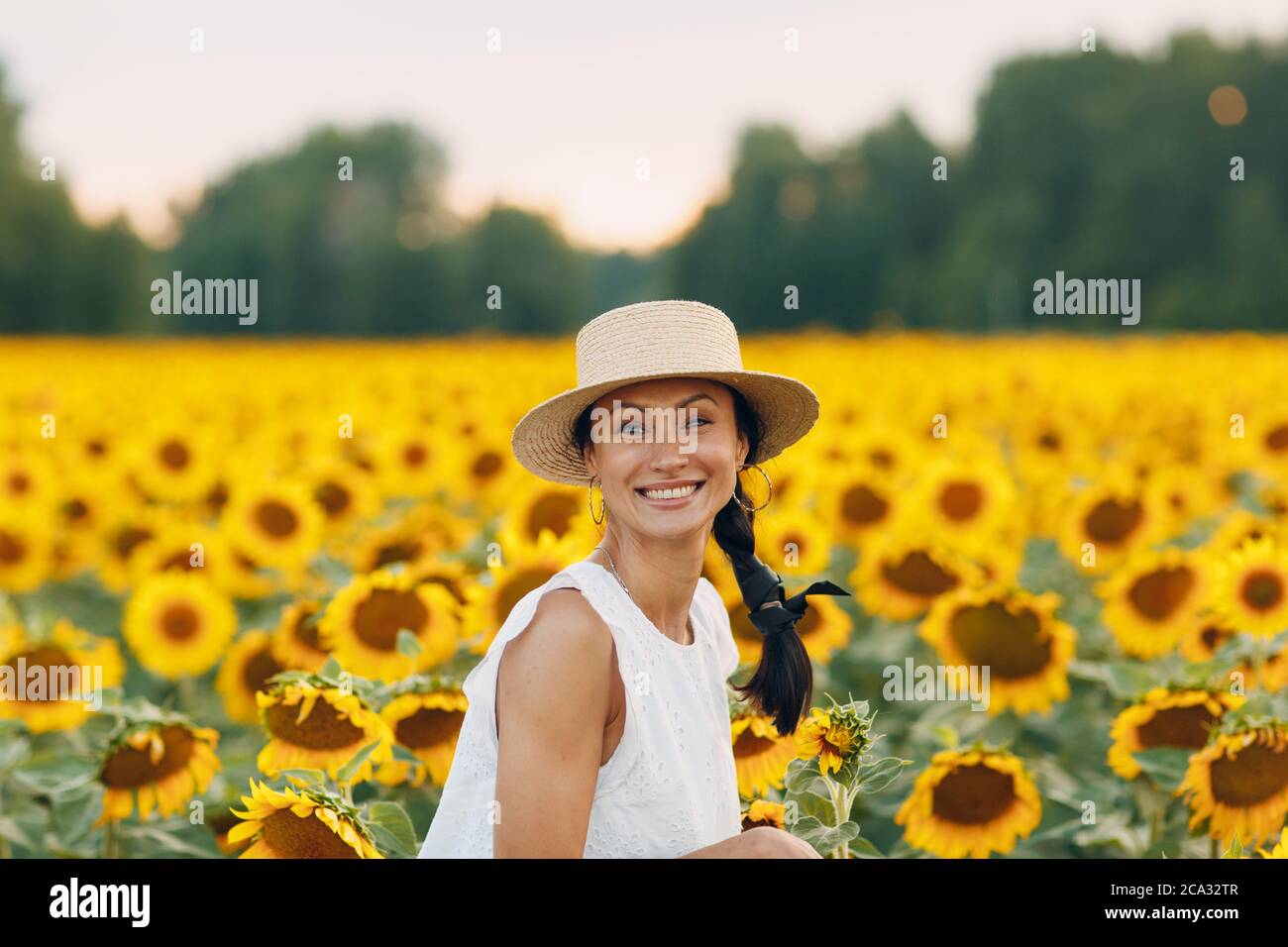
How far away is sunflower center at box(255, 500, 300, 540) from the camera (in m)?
5.83

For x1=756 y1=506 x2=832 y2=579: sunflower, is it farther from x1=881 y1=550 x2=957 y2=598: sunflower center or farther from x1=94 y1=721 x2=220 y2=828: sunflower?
x1=94 y1=721 x2=220 y2=828: sunflower

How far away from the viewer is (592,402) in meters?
2.73

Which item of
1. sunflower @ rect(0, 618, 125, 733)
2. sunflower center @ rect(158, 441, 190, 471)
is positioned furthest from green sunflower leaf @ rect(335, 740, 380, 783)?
sunflower center @ rect(158, 441, 190, 471)

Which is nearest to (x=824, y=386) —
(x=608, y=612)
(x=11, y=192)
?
(x=608, y=612)

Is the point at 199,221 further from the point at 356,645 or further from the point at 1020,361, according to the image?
the point at 356,645

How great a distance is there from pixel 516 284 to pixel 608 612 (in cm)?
5011

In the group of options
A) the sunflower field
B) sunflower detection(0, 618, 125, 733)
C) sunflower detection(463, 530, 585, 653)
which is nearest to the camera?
the sunflower field

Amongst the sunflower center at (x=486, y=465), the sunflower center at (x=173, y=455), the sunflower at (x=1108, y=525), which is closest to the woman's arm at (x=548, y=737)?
the sunflower at (x=1108, y=525)

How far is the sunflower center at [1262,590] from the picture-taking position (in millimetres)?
4070

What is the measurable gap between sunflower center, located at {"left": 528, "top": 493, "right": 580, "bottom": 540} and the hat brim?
2418 millimetres

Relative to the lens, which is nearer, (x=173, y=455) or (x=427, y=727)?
(x=427, y=727)

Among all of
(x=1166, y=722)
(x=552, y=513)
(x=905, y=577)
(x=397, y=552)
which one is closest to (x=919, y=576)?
(x=905, y=577)

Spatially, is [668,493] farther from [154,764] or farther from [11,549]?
[11,549]

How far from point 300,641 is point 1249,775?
270 cm
